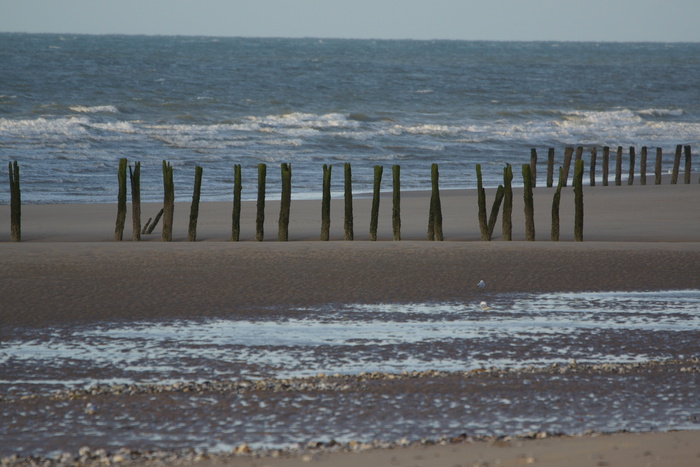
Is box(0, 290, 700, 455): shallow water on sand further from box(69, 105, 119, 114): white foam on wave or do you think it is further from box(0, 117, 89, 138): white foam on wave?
box(69, 105, 119, 114): white foam on wave

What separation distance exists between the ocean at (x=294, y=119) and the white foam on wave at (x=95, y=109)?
16 centimetres

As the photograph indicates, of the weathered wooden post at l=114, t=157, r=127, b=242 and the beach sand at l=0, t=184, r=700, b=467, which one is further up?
the weathered wooden post at l=114, t=157, r=127, b=242

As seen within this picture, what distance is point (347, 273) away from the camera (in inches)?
364

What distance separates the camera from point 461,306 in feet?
25.9

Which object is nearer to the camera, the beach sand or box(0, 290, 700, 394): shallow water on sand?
the beach sand

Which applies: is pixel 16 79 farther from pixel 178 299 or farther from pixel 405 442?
pixel 405 442

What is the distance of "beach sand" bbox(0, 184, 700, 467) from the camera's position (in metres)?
4.30

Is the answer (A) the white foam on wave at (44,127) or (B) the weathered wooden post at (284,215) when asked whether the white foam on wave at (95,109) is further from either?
(B) the weathered wooden post at (284,215)

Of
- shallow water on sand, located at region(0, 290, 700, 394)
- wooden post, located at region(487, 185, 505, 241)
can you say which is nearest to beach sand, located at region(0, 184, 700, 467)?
wooden post, located at region(487, 185, 505, 241)

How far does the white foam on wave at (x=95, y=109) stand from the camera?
1385 inches

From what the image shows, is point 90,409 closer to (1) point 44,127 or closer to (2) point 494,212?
(2) point 494,212

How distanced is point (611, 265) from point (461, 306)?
273 cm

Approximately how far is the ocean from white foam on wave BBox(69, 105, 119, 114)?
0.16 m


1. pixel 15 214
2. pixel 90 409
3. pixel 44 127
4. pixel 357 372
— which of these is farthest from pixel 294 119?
pixel 90 409
